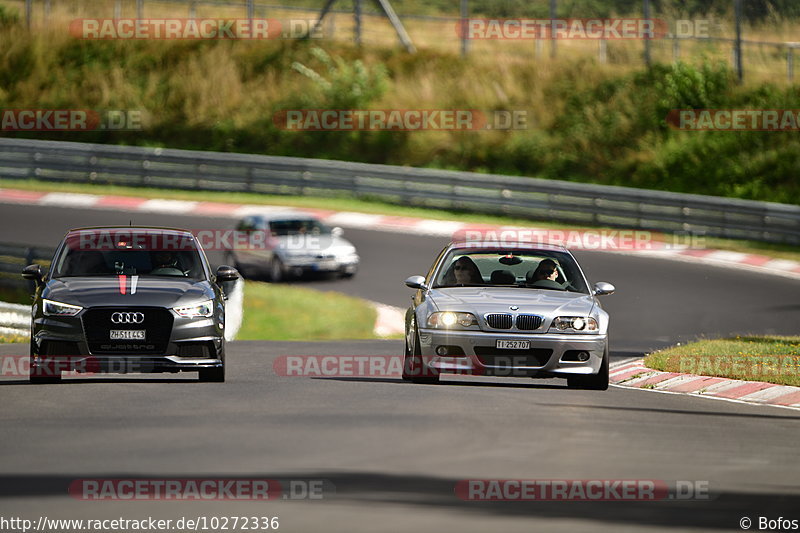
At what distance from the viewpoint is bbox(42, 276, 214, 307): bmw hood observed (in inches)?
530

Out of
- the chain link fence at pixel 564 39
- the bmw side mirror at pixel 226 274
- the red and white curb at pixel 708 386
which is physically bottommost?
the red and white curb at pixel 708 386

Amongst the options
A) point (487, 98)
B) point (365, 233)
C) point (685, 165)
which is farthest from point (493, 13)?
point (365, 233)

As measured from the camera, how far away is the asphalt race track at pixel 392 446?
7.86 meters

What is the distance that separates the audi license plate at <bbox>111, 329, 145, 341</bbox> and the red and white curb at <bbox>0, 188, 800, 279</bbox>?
18463mm

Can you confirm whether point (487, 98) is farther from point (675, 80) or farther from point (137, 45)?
point (137, 45)

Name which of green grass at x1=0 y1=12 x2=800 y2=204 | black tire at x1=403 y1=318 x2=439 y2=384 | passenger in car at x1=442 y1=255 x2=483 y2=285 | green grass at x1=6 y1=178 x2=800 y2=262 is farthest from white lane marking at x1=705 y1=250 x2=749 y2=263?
black tire at x1=403 y1=318 x2=439 y2=384

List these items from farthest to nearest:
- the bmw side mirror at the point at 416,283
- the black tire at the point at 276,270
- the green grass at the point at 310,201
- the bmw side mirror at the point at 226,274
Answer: the green grass at the point at 310,201 < the black tire at the point at 276,270 < the bmw side mirror at the point at 226,274 < the bmw side mirror at the point at 416,283

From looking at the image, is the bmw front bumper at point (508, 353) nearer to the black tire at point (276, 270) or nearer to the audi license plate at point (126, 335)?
the audi license plate at point (126, 335)

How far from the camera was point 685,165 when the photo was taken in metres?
38.7

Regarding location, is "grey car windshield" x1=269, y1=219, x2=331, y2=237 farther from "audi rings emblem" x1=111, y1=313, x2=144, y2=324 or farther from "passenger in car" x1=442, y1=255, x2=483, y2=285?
"audi rings emblem" x1=111, y1=313, x2=144, y2=324

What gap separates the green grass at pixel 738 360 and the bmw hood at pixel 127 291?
6045 mm

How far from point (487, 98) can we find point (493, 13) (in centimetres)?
1712

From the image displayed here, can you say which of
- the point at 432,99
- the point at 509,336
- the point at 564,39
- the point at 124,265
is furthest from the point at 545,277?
the point at 564,39

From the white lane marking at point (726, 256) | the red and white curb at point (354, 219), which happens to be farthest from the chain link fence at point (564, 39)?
the red and white curb at point (354, 219)
